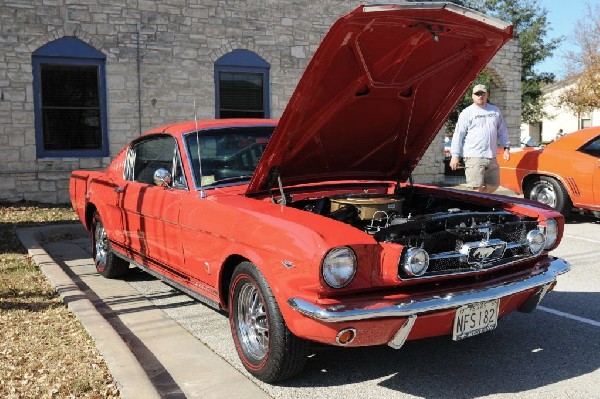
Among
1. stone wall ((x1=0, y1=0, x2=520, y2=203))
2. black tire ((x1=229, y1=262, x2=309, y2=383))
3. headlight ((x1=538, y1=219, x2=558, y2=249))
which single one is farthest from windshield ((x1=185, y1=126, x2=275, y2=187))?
stone wall ((x1=0, y1=0, x2=520, y2=203))

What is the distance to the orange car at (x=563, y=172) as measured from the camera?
8453 millimetres

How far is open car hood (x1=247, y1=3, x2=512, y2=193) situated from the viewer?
348 cm

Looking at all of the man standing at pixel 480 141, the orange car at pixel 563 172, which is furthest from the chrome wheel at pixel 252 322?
the orange car at pixel 563 172

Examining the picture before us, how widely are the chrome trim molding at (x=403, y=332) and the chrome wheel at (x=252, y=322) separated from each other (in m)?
0.76

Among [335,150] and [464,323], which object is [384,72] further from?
[464,323]

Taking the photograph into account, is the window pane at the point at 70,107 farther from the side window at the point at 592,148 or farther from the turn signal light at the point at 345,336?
the turn signal light at the point at 345,336

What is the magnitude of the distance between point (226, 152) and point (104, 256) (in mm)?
2335

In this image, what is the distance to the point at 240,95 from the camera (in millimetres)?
12922

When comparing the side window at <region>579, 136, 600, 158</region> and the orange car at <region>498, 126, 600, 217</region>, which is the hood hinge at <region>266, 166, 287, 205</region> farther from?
the side window at <region>579, 136, 600, 158</region>

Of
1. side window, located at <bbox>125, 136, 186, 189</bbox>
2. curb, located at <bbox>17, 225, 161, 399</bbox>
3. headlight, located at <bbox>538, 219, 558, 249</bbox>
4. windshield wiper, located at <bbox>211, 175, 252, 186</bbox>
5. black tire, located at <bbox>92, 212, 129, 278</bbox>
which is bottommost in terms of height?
curb, located at <bbox>17, 225, 161, 399</bbox>

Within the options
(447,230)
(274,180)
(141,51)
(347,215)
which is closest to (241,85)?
(141,51)

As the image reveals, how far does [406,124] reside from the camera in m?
4.61

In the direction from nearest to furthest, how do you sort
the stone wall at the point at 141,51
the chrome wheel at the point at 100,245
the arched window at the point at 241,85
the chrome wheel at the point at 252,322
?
1. the chrome wheel at the point at 252,322
2. the chrome wheel at the point at 100,245
3. the stone wall at the point at 141,51
4. the arched window at the point at 241,85

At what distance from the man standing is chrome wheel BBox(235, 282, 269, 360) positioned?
4546 mm
